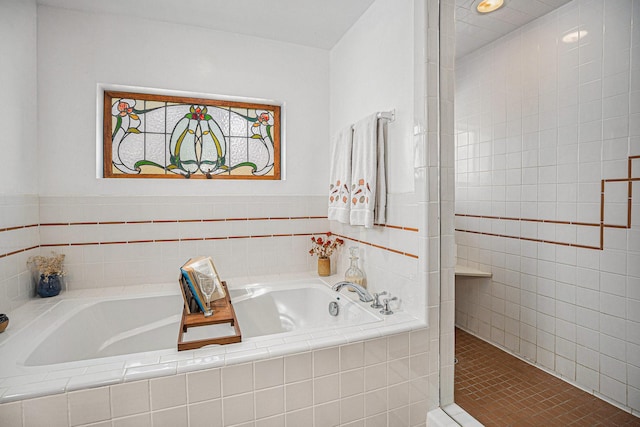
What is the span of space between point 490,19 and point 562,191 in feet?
2.54

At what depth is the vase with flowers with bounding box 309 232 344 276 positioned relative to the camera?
249 centimetres

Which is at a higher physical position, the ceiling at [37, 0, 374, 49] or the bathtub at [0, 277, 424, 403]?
the ceiling at [37, 0, 374, 49]

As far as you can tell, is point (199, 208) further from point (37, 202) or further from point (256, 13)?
point (256, 13)

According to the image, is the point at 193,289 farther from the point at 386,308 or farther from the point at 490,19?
Result: the point at 490,19

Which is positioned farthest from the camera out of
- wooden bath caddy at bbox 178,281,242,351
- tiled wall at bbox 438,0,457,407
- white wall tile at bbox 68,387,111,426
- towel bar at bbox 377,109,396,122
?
towel bar at bbox 377,109,396,122

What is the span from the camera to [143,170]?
228 cm

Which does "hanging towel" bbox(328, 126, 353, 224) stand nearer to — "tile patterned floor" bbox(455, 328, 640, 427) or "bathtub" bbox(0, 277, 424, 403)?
"bathtub" bbox(0, 277, 424, 403)

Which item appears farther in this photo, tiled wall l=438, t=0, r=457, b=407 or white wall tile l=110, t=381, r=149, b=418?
tiled wall l=438, t=0, r=457, b=407

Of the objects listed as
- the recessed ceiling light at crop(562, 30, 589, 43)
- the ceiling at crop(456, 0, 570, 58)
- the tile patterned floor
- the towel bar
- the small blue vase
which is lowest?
the tile patterned floor

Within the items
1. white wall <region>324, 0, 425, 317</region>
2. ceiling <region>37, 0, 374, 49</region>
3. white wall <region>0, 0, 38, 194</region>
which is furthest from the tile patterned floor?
white wall <region>0, 0, 38, 194</region>

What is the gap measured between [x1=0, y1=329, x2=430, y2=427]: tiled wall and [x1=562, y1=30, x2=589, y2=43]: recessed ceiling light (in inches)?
49.1

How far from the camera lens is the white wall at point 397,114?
1688mm

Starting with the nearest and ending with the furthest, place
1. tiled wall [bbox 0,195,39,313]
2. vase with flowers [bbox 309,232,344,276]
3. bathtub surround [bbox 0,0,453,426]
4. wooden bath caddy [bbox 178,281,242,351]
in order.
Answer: wooden bath caddy [bbox 178,281,242,351]
bathtub surround [bbox 0,0,453,426]
tiled wall [bbox 0,195,39,313]
vase with flowers [bbox 309,232,344,276]

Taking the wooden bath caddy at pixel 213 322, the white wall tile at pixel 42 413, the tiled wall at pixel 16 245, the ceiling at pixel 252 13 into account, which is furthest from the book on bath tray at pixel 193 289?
the ceiling at pixel 252 13
